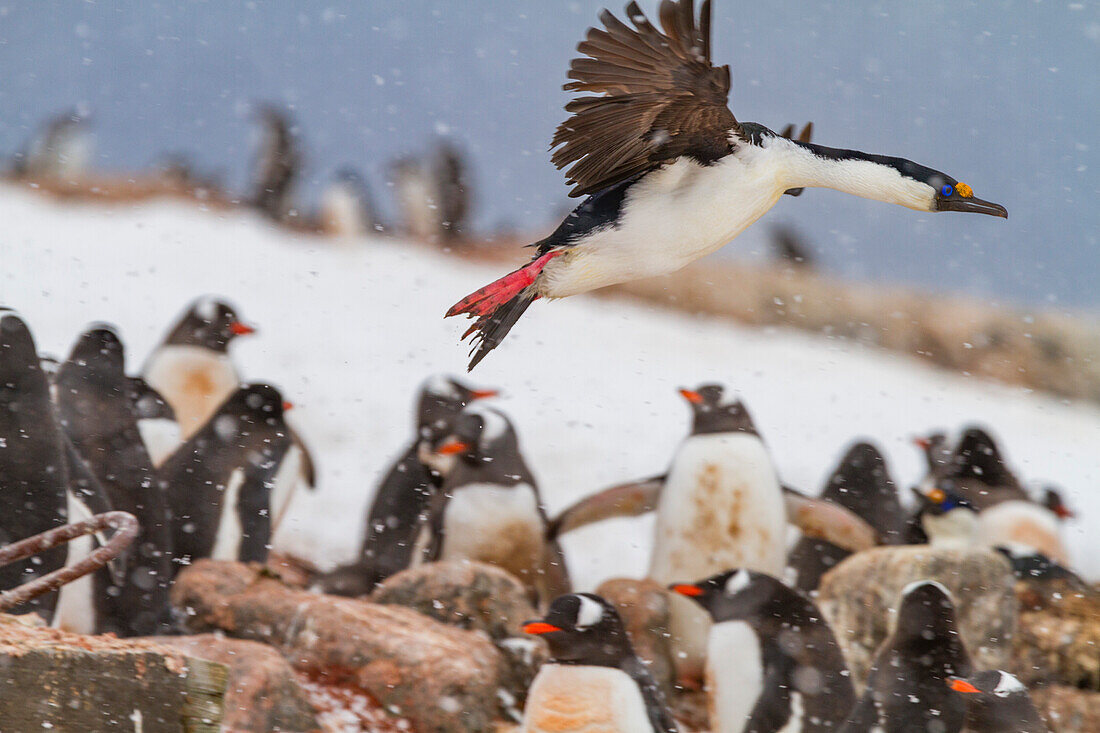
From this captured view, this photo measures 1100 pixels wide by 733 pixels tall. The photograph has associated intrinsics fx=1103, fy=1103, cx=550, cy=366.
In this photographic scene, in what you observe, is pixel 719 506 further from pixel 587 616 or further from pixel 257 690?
pixel 257 690

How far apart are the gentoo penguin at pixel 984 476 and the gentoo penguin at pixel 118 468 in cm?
305

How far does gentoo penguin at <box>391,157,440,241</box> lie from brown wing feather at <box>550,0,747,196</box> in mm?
11653

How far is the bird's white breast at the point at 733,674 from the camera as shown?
2.80m

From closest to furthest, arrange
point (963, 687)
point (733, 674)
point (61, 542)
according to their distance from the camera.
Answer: point (61, 542) < point (963, 687) < point (733, 674)

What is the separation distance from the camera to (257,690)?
92.3 inches

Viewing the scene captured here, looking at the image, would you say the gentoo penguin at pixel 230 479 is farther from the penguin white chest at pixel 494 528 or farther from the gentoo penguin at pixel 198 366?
the gentoo penguin at pixel 198 366

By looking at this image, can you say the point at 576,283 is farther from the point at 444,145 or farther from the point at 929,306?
the point at 444,145

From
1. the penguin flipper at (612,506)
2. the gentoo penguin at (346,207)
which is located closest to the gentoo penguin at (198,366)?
the penguin flipper at (612,506)

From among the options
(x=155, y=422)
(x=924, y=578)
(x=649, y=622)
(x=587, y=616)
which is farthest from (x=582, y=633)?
(x=155, y=422)

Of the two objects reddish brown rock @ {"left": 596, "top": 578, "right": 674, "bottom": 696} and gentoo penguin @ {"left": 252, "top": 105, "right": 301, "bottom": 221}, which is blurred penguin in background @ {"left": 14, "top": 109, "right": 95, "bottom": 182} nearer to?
gentoo penguin @ {"left": 252, "top": 105, "right": 301, "bottom": 221}

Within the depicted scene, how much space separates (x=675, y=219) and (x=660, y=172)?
0.07 meters

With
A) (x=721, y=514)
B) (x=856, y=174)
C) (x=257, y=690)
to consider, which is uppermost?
(x=856, y=174)

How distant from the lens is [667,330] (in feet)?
35.1

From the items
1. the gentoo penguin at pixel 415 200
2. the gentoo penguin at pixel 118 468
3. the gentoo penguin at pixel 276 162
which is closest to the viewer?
the gentoo penguin at pixel 118 468
